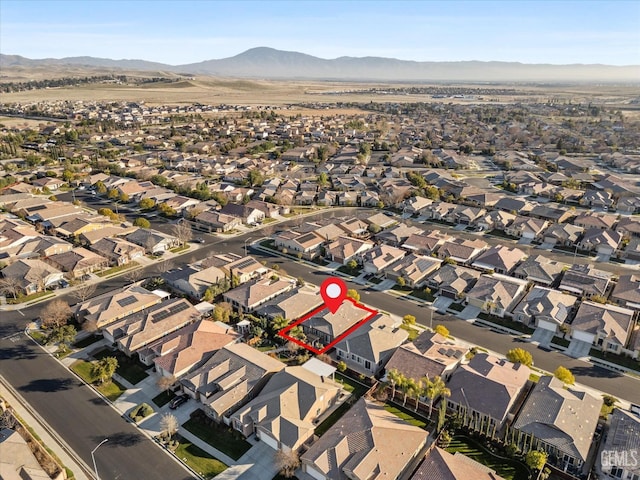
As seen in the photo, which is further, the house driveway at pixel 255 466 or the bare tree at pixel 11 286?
the bare tree at pixel 11 286

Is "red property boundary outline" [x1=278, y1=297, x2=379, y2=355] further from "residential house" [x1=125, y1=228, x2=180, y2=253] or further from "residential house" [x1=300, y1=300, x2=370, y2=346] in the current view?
"residential house" [x1=125, y1=228, x2=180, y2=253]

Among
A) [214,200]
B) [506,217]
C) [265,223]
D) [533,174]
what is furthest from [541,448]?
[533,174]

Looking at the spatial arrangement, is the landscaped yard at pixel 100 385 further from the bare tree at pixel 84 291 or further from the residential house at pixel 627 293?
the residential house at pixel 627 293

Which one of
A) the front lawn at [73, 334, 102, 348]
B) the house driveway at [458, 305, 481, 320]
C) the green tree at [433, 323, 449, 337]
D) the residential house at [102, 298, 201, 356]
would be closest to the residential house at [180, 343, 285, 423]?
the residential house at [102, 298, 201, 356]

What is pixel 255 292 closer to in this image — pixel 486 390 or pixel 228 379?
pixel 228 379

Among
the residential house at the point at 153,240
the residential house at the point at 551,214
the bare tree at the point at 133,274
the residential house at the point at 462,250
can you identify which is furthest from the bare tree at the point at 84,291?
the residential house at the point at 551,214

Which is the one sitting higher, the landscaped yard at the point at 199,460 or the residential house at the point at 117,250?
the residential house at the point at 117,250
